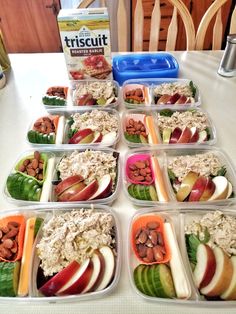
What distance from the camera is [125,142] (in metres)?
0.82

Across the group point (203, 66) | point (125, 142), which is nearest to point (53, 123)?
point (125, 142)

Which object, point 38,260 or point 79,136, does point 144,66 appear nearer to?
point 79,136

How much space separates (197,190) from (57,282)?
1.30ft

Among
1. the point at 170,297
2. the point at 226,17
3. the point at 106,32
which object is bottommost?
the point at 226,17

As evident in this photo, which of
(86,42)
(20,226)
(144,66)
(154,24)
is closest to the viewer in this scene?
(20,226)

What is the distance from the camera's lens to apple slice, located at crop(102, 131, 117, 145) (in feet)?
2.65

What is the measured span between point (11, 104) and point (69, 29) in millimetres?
373

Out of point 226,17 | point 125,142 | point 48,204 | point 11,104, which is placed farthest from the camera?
point 226,17

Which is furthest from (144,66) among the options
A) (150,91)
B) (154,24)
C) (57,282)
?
(57,282)

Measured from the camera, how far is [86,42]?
913 mm

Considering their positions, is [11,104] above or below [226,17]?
above

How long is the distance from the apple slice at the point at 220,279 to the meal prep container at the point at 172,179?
156 mm

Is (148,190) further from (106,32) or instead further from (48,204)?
(106,32)

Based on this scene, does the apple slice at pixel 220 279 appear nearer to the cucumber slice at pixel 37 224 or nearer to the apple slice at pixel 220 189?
the apple slice at pixel 220 189
